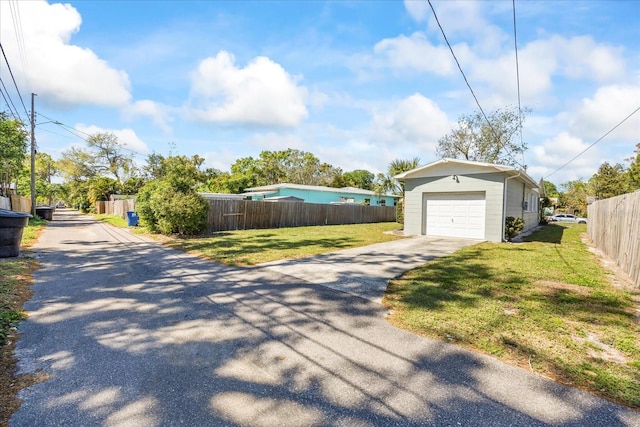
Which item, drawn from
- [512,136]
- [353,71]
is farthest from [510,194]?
[512,136]

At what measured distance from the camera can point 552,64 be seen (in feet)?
29.1

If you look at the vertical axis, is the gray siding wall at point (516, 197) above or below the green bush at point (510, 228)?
above

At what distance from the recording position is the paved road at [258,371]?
2.30 metres

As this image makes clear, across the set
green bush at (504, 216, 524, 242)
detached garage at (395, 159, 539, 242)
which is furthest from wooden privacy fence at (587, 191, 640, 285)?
detached garage at (395, 159, 539, 242)

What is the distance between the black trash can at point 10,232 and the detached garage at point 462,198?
13.1 meters

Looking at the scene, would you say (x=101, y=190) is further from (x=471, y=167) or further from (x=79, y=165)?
(x=471, y=167)

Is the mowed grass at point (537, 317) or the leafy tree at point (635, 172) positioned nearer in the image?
the mowed grass at point (537, 317)

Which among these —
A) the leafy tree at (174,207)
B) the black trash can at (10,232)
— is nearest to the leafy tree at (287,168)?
the leafy tree at (174,207)

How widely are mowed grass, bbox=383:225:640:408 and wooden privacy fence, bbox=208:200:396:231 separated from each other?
1074cm

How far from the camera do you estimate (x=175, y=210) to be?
1216 centimetres

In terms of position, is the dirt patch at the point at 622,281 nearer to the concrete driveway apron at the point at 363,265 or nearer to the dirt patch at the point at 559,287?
the dirt patch at the point at 559,287

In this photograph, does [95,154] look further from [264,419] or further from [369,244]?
[264,419]

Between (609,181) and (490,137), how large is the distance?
16.5m

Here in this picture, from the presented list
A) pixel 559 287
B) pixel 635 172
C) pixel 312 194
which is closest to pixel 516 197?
pixel 559 287
